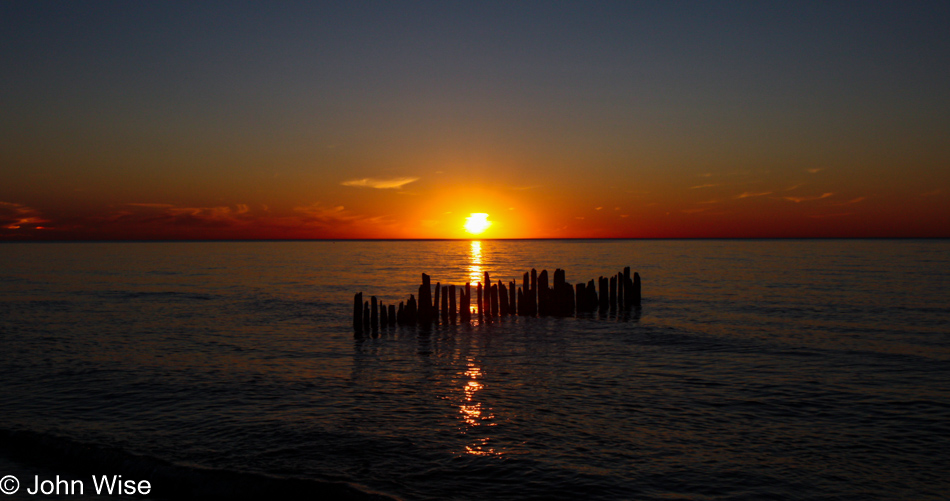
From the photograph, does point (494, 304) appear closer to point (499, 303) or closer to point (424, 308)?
point (499, 303)

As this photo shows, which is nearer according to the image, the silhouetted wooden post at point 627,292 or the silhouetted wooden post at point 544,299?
the silhouetted wooden post at point 544,299

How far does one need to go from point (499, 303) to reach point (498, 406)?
50.3 feet

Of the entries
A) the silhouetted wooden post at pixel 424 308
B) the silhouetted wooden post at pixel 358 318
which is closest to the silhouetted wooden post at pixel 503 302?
the silhouetted wooden post at pixel 424 308

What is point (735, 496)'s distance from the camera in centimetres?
724

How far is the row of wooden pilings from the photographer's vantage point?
2291cm

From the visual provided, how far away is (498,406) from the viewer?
1128 centimetres

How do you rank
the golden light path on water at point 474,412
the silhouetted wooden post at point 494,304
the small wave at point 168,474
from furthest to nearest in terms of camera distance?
1. the silhouetted wooden post at point 494,304
2. the golden light path on water at point 474,412
3. the small wave at point 168,474

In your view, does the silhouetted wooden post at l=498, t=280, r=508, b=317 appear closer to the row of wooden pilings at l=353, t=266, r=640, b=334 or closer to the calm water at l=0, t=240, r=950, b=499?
the row of wooden pilings at l=353, t=266, r=640, b=334

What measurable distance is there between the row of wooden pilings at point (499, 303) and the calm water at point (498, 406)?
1.01 metres

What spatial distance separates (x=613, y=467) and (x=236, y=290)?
3708 cm

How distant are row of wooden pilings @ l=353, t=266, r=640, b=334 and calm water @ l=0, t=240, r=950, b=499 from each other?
101 centimetres

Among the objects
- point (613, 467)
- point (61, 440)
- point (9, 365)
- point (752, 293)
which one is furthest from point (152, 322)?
point (752, 293)

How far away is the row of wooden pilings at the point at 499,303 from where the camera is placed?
22.9 metres

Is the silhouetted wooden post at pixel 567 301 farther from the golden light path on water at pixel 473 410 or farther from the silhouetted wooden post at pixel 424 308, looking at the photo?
the golden light path on water at pixel 473 410
